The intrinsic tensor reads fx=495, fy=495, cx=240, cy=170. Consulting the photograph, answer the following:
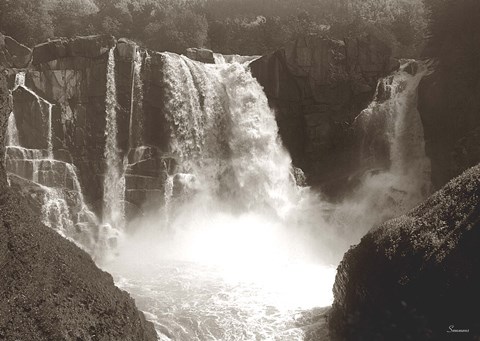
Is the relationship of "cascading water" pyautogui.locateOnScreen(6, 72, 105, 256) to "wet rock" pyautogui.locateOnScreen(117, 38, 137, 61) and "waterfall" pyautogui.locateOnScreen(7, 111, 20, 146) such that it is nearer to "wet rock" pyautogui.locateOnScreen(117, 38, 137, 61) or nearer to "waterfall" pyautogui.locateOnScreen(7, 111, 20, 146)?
"waterfall" pyautogui.locateOnScreen(7, 111, 20, 146)

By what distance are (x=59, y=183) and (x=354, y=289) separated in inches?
640

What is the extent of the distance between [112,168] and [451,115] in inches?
661

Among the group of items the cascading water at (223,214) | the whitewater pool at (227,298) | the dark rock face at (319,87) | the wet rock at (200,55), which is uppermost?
the wet rock at (200,55)

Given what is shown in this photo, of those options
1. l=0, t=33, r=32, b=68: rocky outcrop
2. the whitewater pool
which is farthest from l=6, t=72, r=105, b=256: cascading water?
l=0, t=33, r=32, b=68: rocky outcrop

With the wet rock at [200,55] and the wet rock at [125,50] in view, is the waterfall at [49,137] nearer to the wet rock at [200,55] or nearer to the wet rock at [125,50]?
the wet rock at [125,50]

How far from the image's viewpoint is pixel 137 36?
1596 inches

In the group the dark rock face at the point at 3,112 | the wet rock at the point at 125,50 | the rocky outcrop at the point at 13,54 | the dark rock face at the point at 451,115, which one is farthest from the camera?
the rocky outcrop at the point at 13,54

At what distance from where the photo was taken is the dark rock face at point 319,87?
92.0ft

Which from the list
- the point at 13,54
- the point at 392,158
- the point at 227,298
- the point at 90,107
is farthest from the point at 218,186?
the point at 13,54

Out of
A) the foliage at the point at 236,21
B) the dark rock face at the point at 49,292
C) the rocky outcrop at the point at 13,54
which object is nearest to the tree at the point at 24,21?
the foliage at the point at 236,21

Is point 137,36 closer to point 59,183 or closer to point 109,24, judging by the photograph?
point 109,24

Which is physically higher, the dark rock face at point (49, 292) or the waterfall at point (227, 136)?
the waterfall at point (227, 136)

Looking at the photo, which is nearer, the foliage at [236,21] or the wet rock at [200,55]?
the wet rock at [200,55]

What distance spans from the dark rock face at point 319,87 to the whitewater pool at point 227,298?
8.19m
